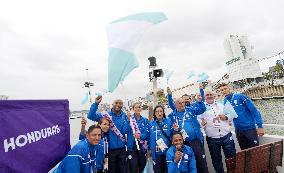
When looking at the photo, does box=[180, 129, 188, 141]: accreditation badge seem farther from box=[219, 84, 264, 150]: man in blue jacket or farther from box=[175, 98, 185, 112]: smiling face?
box=[219, 84, 264, 150]: man in blue jacket

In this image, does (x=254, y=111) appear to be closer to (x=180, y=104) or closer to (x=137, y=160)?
(x=180, y=104)

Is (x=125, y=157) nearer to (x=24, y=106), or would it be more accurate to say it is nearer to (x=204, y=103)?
(x=204, y=103)

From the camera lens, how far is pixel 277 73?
94250mm

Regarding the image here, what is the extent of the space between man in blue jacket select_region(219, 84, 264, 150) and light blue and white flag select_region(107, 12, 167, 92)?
223 centimetres

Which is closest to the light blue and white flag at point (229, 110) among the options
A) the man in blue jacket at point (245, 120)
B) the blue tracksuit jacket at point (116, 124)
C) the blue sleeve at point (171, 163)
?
the man in blue jacket at point (245, 120)

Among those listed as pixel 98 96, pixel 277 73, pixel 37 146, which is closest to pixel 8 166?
pixel 37 146

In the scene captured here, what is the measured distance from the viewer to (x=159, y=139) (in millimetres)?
5457

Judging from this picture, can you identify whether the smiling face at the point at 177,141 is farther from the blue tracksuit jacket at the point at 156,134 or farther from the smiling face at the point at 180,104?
the smiling face at the point at 180,104

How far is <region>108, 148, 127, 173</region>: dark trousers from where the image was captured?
5480mm

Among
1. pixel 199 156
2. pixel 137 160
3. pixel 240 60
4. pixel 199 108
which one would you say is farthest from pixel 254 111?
pixel 240 60

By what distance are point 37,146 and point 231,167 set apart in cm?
305

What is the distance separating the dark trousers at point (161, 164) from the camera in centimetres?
545

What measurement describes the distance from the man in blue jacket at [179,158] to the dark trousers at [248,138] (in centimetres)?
150

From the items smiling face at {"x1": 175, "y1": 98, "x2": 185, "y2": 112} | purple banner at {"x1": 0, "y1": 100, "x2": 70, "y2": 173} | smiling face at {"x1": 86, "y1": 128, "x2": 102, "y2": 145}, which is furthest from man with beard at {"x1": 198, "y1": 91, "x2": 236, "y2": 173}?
purple banner at {"x1": 0, "y1": 100, "x2": 70, "y2": 173}
